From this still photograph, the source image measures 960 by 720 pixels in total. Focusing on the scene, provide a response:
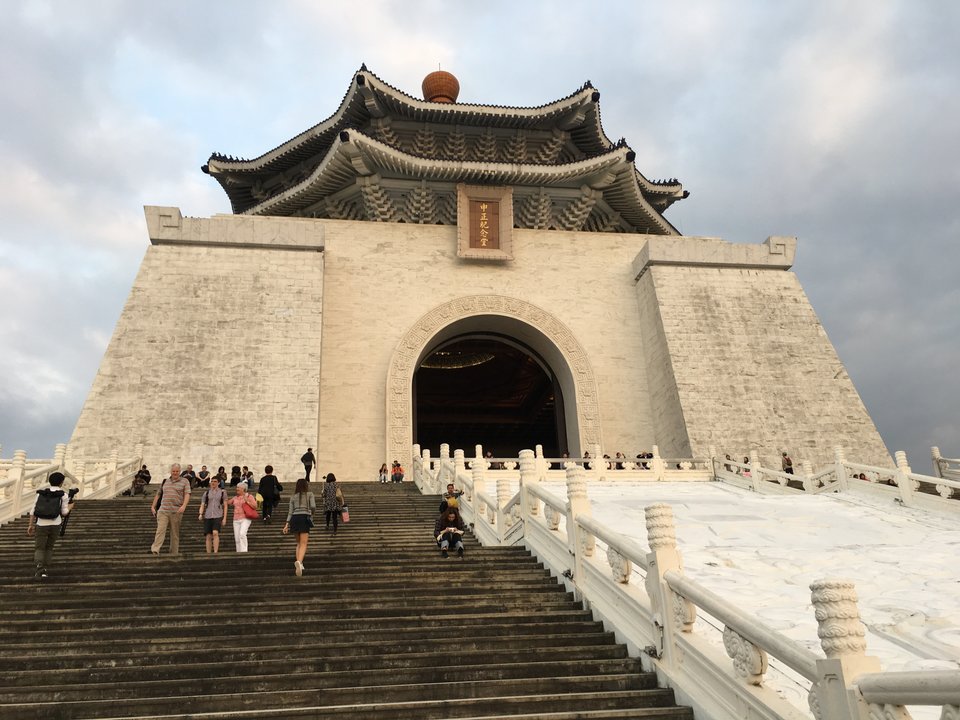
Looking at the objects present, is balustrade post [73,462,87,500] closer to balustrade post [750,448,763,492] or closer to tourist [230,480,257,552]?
tourist [230,480,257,552]

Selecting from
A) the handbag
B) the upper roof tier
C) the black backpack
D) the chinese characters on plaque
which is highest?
the upper roof tier

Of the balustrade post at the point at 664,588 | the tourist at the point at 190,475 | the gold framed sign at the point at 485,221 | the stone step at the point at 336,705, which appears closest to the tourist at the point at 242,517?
the stone step at the point at 336,705

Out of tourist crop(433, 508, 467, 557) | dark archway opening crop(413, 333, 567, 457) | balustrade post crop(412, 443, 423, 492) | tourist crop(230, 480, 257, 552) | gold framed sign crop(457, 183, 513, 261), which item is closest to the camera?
tourist crop(433, 508, 467, 557)

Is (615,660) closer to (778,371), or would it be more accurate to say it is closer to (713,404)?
(713,404)

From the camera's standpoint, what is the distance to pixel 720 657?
4.19 metres

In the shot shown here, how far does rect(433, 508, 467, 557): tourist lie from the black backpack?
420cm

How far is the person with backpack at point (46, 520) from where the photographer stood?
6.97 metres

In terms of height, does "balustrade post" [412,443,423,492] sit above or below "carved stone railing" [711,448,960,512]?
above

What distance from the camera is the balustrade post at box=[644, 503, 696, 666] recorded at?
463 centimetres

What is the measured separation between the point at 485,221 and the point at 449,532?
1440 centimetres

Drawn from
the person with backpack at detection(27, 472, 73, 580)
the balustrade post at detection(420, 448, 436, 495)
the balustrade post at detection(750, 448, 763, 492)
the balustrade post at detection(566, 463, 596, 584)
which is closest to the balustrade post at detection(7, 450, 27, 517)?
the person with backpack at detection(27, 472, 73, 580)

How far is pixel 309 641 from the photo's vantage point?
17.0 feet

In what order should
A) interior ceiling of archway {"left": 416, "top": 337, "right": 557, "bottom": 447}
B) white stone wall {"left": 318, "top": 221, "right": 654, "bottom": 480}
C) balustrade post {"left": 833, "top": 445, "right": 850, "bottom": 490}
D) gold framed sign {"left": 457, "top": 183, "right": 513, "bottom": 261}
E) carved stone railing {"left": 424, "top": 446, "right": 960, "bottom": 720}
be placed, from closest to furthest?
carved stone railing {"left": 424, "top": 446, "right": 960, "bottom": 720} < balustrade post {"left": 833, "top": 445, "right": 850, "bottom": 490} < white stone wall {"left": 318, "top": 221, "right": 654, "bottom": 480} < gold framed sign {"left": 457, "top": 183, "right": 513, "bottom": 261} < interior ceiling of archway {"left": 416, "top": 337, "right": 557, "bottom": 447}

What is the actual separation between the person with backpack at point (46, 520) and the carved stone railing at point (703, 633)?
16.9 feet
